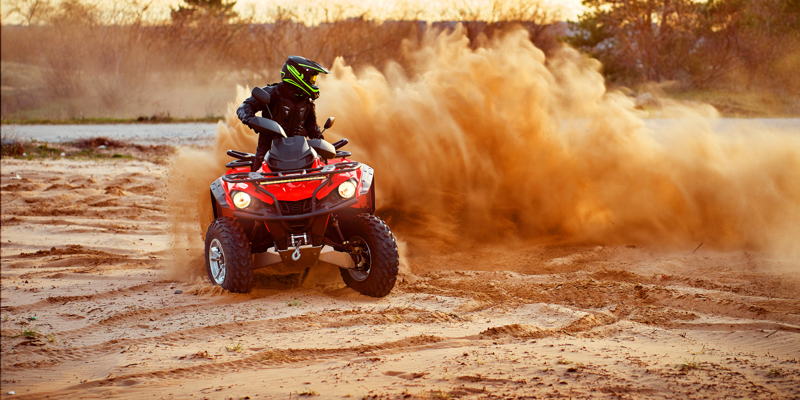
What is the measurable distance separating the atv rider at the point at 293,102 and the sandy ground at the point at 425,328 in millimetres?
1368

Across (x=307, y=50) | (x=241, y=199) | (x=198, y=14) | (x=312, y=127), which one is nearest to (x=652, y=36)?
(x=307, y=50)

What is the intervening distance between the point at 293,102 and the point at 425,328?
264 centimetres

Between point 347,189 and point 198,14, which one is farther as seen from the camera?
point 198,14

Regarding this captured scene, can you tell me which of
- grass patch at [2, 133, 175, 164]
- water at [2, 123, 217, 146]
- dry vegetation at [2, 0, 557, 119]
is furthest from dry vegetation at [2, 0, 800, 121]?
grass patch at [2, 133, 175, 164]

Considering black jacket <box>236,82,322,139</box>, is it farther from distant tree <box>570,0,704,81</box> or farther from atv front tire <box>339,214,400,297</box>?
distant tree <box>570,0,704,81</box>

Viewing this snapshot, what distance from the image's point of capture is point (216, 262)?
20.3 ft

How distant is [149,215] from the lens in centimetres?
1098

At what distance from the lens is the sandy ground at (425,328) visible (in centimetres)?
403

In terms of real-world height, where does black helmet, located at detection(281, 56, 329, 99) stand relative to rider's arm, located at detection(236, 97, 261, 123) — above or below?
above

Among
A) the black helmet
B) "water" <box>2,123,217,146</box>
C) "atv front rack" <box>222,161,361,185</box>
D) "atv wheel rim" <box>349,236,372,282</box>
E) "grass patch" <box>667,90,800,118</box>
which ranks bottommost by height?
"atv wheel rim" <box>349,236,372,282</box>

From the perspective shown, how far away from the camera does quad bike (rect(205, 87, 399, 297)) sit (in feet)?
19.2

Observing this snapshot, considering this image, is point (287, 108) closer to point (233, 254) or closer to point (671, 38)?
point (233, 254)

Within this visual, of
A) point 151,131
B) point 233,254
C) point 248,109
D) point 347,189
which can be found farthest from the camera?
point 151,131

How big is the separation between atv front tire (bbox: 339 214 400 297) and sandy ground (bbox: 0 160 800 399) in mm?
157
